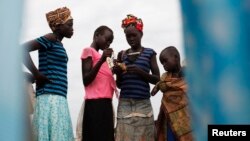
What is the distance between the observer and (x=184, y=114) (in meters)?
4.11

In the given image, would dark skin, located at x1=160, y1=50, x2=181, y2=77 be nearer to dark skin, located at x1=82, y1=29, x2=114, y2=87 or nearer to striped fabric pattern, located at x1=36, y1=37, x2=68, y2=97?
dark skin, located at x1=82, y1=29, x2=114, y2=87

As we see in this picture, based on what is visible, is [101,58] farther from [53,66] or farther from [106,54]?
[53,66]

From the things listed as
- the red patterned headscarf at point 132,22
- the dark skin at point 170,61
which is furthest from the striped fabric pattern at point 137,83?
the red patterned headscarf at point 132,22

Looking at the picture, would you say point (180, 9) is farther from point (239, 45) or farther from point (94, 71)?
point (94, 71)

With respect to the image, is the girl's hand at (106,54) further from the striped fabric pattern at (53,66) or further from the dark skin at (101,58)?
the striped fabric pattern at (53,66)

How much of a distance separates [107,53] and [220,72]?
128 inches

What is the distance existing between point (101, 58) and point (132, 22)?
55 centimetres

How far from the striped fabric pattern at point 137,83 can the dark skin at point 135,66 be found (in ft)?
0.13

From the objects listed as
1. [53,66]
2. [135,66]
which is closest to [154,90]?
[135,66]

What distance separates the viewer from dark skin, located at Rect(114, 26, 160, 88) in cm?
402

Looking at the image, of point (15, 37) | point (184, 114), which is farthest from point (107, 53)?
point (15, 37)

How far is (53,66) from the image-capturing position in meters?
3.62

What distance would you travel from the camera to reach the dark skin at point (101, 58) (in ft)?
12.8

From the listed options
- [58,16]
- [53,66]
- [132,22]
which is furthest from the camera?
[132,22]
